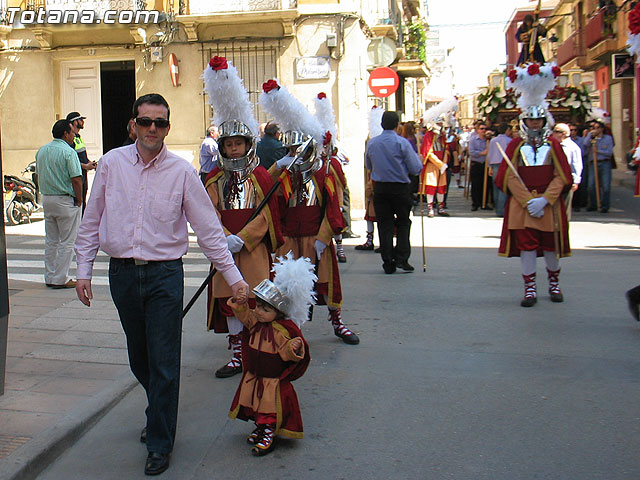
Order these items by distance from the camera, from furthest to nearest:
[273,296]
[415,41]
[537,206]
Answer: [415,41]
[537,206]
[273,296]

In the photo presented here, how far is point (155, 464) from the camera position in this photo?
409cm

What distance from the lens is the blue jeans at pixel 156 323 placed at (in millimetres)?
4023

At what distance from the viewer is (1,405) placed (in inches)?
195

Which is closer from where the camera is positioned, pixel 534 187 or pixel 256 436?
pixel 256 436

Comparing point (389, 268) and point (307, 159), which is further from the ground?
point (307, 159)

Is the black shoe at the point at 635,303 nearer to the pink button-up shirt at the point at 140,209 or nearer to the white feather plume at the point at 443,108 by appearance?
the pink button-up shirt at the point at 140,209

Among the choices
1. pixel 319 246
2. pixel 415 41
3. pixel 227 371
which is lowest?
pixel 227 371

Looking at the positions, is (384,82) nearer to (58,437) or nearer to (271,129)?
(271,129)

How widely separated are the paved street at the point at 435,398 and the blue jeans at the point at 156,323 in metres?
0.29

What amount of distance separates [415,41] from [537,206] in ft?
71.6

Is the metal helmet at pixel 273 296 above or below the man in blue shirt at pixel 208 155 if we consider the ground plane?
below

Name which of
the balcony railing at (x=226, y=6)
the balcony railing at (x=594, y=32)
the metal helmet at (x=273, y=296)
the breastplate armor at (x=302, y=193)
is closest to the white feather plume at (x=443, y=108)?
the breastplate armor at (x=302, y=193)

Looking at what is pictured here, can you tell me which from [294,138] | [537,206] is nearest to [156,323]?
[294,138]

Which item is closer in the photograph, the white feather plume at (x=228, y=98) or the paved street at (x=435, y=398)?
the paved street at (x=435, y=398)
